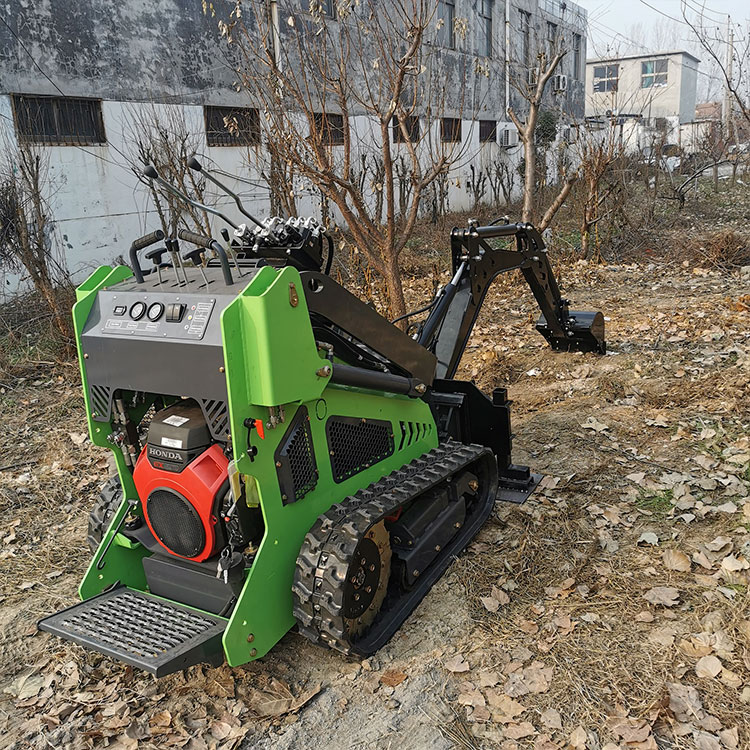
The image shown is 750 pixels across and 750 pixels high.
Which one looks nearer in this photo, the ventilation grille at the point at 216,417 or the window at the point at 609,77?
the ventilation grille at the point at 216,417

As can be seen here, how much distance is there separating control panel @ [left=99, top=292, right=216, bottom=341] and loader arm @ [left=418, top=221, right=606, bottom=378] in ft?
6.33

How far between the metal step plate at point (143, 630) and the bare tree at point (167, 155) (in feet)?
21.6

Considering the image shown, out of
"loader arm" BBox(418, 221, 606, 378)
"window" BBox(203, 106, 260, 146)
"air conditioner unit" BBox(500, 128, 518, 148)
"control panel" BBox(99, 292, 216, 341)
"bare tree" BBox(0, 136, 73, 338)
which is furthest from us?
"air conditioner unit" BBox(500, 128, 518, 148)

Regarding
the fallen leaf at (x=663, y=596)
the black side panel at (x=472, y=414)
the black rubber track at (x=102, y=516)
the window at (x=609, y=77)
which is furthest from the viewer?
the window at (x=609, y=77)

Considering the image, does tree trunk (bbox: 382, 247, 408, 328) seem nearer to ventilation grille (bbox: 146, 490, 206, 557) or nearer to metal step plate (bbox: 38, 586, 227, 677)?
ventilation grille (bbox: 146, 490, 206, 557)

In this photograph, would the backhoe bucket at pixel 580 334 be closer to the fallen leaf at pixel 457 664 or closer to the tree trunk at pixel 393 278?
the tree trunk at pixel 393 278

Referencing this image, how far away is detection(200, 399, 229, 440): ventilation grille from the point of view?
292cm

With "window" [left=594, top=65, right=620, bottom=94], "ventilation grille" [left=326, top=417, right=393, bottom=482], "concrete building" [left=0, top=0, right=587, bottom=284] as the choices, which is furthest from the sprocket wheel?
"window" [left=594, top=65, right=620, bottom=94]

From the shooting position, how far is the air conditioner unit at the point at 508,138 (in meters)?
22.8

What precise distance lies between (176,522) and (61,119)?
10.2 meters

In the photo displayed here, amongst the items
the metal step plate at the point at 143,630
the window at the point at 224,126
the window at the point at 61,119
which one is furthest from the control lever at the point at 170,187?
the window at the point at 224,126

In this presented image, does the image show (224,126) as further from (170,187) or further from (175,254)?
(170,187)

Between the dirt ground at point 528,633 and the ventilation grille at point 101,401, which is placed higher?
the ventilation grille at point 101,401

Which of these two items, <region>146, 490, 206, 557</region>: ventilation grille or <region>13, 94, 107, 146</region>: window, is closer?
<region>146, 490, 206, 557</region>: ventilation grille
